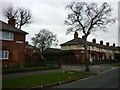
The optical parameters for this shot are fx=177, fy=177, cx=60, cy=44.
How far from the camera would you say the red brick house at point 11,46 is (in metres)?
25.5

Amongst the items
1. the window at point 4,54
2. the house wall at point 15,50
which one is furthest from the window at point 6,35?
the window at point 4,54

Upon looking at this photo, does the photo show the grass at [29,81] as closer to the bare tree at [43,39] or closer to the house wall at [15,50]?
the house wall at [15,50]

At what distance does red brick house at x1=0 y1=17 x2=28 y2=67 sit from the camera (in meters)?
25.5

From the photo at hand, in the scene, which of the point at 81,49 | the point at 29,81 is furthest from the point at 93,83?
the point at 81,49

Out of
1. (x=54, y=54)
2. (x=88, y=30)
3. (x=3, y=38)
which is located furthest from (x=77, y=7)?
(x=54, y=54)

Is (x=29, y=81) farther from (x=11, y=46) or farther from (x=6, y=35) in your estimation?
(x=11, y=46)

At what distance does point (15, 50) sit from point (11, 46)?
1130mm

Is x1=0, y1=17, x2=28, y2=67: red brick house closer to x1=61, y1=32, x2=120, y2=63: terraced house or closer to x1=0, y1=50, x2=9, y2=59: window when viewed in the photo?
x1=0, y1=50, x2=9, y2=59: window

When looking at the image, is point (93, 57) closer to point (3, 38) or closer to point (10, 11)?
point (10, 11)

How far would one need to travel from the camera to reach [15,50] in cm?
2791

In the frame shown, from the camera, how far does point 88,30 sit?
25.1m

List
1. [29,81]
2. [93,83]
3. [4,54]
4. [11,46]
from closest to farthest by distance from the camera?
1. [29,81]
2. [93,83]
3. [4,54]
4. [11,46]

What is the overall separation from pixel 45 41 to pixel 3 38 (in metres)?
42.7

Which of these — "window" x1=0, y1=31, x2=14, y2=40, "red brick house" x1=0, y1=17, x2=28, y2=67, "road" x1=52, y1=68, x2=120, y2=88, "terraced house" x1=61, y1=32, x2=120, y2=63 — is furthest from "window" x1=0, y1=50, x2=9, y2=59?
"terraced house" x1=61, y1=32, x2=120, y2=63
